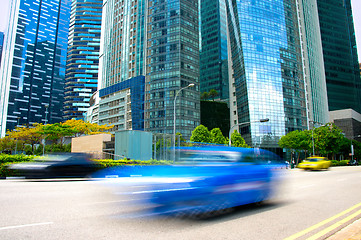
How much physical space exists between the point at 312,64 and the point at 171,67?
61.5m

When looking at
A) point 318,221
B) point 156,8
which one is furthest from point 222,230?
point 156,8

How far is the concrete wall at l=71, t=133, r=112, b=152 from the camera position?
→ 3662cm

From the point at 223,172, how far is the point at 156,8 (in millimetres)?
90438

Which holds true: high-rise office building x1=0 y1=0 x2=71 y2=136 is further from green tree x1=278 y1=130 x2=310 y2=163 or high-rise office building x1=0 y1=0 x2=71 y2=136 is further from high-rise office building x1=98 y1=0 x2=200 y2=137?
green tree x1=278 y1=130 x2=310 y2=163

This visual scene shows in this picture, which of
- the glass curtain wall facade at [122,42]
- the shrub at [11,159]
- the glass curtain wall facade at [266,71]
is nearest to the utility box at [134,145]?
the shrub at [11,159]

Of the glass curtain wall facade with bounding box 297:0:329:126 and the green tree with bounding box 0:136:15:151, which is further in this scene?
the glass curtain wall facade with bounding box 297:0:329:126

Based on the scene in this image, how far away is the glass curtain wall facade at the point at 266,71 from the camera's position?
77688 millimetres

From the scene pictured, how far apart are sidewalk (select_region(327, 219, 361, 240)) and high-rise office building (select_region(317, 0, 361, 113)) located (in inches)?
5300

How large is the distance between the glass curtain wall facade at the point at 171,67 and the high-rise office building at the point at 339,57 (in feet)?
259

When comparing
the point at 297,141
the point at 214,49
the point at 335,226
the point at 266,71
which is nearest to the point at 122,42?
the point at 214,49

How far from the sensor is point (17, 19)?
166125 millimetres

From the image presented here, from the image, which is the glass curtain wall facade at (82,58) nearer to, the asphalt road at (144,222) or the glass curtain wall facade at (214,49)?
the glass curtain wall facade at (214,49)

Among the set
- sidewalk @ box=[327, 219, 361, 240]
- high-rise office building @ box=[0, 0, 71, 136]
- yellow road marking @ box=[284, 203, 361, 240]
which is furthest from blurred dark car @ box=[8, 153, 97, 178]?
high-rise office building @ box=[0, 0, 71, 136]

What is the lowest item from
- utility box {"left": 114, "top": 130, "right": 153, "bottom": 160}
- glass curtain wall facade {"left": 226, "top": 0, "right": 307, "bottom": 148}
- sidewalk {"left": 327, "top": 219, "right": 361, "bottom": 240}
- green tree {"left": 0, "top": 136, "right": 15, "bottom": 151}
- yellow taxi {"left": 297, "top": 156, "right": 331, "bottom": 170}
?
sidewalk {"left": 327, "top": 219, "right": 361, "bottom": 240}
